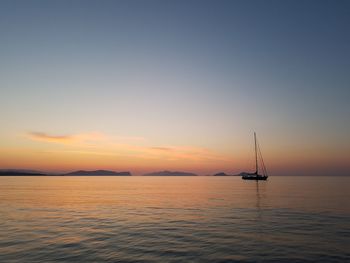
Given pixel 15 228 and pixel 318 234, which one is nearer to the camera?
pixel 318 234

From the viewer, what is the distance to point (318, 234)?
3238cm

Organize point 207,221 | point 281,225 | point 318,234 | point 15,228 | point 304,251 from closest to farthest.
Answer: point 304,251, point 318,234, point 15,228, point 281,225, point 207,221

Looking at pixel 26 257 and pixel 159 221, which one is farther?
pixel 159 221

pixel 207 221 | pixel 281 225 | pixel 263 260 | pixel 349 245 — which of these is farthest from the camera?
pixel 207 221

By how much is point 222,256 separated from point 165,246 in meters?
5.58

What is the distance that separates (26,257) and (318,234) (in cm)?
2870

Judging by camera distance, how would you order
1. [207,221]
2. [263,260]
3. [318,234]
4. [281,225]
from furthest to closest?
[207,221], [281,225], [318,234], [263,260]

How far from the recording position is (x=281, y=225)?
37.8 meters

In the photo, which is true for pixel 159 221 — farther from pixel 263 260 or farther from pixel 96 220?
pixel 263 260

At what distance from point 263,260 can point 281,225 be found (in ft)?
54.1

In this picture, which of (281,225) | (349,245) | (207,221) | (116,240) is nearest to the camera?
(349,245)

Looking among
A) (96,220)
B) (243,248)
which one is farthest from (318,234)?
(96,220)

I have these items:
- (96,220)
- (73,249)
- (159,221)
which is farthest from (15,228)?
(159,221)

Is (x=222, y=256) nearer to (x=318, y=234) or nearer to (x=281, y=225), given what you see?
(x=318, y=234)
